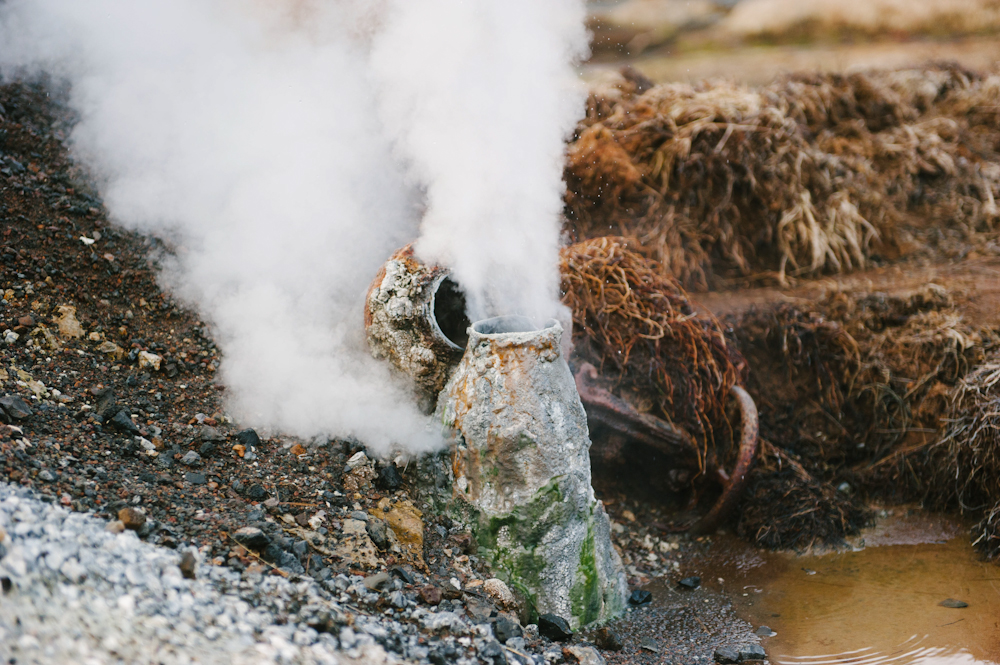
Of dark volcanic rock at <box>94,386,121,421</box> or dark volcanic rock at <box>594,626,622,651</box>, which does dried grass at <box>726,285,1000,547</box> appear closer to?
dark volcanic rock at <box>594,626,622,651</box>

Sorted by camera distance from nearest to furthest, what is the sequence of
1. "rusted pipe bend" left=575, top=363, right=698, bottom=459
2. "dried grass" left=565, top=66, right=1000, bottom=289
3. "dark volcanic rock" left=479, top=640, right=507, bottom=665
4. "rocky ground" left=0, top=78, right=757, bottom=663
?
"rocky ground" left=0, top=78, right=757, bottom=663
"dark volcanic rock" left=479, top=640, right=507, bottom=665
"rusted pipe bend" left=575, top=363, right=698, bottom=459
"dried grass" left=565, top=66, right=1000, bottom=289

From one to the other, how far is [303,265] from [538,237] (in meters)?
1.35

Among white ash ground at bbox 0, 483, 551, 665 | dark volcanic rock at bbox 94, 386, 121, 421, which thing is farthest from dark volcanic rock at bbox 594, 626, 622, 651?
dark volcanic rock at bbox 94, 386, 121, 421

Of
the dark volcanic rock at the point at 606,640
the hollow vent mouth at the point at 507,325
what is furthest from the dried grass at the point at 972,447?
the hollow vent mouth at the point at 507,325

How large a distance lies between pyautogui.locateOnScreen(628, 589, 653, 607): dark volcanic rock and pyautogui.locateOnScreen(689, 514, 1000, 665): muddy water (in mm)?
421

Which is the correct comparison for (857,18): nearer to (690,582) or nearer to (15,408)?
(690,582)

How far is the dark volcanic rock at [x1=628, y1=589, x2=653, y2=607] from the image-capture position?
3164 mm

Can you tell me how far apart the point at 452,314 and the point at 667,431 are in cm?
139

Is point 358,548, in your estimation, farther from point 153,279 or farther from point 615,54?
point 615,54

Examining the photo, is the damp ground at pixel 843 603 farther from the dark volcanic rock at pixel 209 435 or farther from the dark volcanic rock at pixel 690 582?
the dark volcanic rock at pixel 209 435

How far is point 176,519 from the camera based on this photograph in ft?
7.67

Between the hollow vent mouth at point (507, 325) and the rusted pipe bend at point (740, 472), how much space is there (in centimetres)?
147

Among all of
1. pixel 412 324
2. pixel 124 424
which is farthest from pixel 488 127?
pixel 124 424

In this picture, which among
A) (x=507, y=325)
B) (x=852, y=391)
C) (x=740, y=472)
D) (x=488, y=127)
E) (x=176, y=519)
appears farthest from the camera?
(x=852, y=391)
